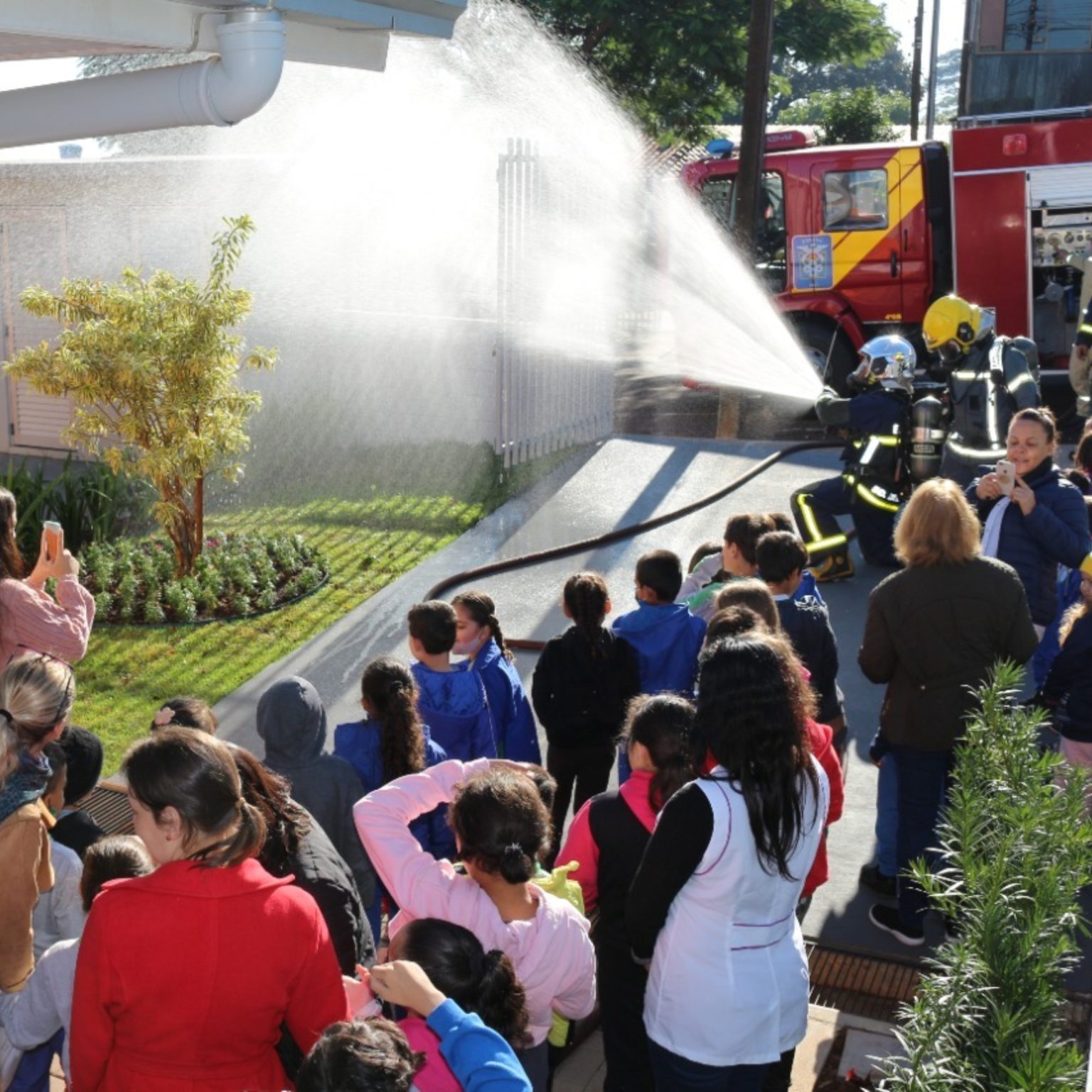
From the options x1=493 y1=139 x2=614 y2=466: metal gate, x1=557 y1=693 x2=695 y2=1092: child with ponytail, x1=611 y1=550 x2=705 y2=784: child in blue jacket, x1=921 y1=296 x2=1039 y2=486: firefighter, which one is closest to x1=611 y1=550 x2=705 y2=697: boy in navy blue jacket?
x1=611 y1=550 x2=705 y2=784: child in blue jacket

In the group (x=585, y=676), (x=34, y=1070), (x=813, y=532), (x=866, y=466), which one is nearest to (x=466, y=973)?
(x=34, y=1070)

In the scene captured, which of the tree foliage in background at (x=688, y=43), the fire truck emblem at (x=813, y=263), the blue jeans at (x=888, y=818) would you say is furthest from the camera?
the tree foliage in background at (x=688, y=43)

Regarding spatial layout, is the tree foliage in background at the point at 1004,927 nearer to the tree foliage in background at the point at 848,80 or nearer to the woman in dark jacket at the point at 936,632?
the woman in dark jacket at the point at 936,632

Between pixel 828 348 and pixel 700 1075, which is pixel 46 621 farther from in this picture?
pixel 828 348

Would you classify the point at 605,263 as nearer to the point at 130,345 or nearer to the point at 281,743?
the point at 130,345

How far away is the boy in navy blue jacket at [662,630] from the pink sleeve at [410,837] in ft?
5.81

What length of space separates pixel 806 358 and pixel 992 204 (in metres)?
2.21

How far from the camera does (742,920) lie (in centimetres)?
326

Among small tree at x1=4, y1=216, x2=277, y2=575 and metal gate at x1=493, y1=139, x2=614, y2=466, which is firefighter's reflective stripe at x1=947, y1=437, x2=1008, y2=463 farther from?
small tree at x1=4, y1=216, x2=277, y2=575

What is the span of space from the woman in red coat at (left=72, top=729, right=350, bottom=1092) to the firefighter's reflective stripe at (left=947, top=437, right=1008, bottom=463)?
22.8 feet

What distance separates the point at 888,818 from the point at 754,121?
9.45 m

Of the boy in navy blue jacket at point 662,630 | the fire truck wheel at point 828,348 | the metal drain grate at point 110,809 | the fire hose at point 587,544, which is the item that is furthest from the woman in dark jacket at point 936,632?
the fire truck wheel at point 828,348

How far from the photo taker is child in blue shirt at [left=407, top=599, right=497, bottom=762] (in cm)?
497

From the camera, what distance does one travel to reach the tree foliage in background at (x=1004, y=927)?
311 cm
